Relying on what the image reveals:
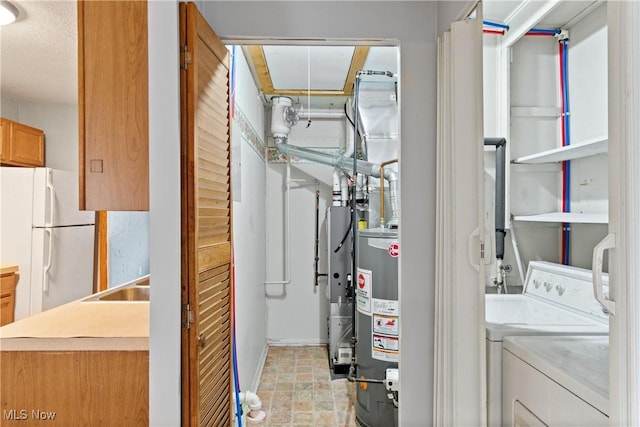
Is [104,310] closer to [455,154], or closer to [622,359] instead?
[455,154]

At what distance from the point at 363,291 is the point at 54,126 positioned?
361 centimetres

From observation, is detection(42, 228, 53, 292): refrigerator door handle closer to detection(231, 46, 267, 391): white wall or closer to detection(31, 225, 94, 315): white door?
detection(31, 225, 94, 315): white door

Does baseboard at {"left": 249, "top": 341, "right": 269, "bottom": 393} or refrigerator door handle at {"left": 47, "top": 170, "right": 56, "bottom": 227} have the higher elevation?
refrigerator door handle at {"left": 47, "top": 170, "right": 56, "bottom": 227}

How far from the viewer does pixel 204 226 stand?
144 centimetres

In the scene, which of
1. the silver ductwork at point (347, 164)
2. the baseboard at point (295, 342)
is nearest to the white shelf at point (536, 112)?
the silver ductwork at point (347, 164)

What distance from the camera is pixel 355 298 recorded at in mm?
2932

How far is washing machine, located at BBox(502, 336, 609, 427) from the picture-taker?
1023mm

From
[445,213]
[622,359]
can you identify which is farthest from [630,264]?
[445,213]

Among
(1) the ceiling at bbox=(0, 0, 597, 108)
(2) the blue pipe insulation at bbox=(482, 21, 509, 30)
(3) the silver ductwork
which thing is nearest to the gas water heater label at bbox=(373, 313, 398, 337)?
(3) the silver ductwork

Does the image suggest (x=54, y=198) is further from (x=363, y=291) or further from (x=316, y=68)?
(x=363, y=291)

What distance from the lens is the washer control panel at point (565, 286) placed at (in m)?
1.58

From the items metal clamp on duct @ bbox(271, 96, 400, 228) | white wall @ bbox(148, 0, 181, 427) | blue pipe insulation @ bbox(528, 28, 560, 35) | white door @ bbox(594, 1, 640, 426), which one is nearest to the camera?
white door @ bbox(594, 1, 640, 426)

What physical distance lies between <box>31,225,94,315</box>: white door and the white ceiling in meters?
1.25

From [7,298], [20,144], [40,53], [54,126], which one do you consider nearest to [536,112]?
[40,53]
